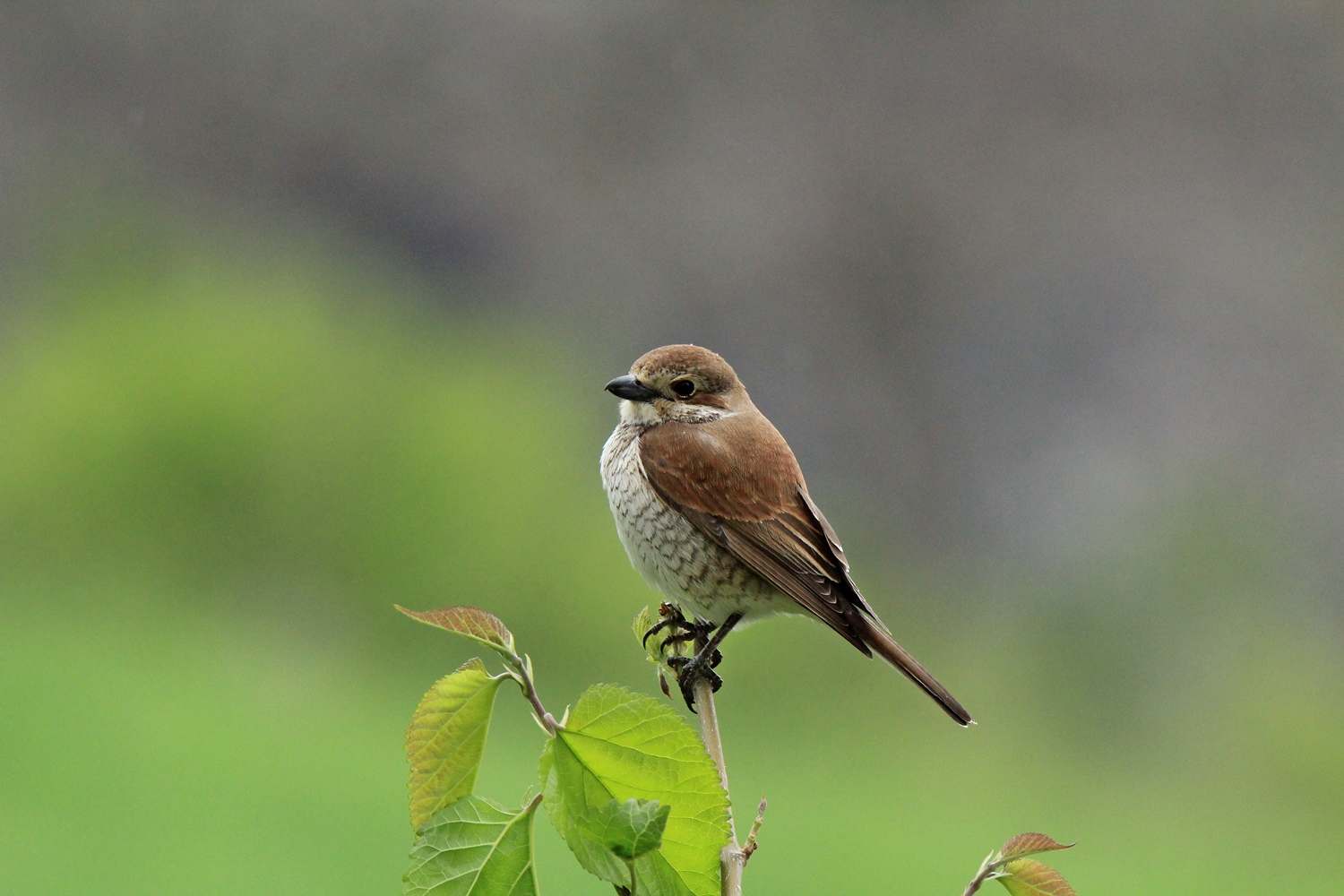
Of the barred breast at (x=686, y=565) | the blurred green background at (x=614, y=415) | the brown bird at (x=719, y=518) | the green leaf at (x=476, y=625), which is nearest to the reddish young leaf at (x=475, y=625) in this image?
the green leaf at (x=476, y=625)

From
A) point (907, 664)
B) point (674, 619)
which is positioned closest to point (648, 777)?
point (674, 619)

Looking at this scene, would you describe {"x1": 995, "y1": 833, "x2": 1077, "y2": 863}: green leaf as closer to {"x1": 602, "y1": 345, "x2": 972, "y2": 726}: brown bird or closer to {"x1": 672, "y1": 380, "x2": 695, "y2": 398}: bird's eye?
{"x1": 602, "y1": 345, "x2": 972, "y2": 726}: brown bird

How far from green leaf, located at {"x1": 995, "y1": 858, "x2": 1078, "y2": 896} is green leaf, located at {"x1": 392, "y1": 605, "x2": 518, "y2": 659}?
0.52 metres

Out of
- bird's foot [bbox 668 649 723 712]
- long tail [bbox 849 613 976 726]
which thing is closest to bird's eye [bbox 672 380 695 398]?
long tail [bbox 849 613 976 726]

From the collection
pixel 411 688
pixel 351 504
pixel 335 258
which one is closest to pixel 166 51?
pixel 335 258

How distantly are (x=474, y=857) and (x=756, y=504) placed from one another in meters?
1.70

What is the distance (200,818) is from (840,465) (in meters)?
8.91

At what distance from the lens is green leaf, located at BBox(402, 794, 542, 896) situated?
1031 millimetres

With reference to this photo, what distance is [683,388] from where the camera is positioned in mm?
2906

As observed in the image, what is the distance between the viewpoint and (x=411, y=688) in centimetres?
1112

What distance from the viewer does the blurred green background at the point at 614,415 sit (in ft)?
32.8

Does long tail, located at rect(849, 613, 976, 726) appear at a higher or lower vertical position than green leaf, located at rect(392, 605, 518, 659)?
higher

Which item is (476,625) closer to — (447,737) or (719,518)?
(447,737)

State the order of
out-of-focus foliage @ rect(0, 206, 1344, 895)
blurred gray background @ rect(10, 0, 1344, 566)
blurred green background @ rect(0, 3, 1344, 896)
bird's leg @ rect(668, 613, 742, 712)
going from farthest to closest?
Answer: blurred gray background @ rect(10, 0, 1344, 566) → blurred green background @ rect(0, 3, 1344, 896) → out-of-focus foliage @ rect(0, 206, 1344, 895) → bird's leg @ rect(668, 613, 742, 712)
